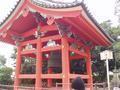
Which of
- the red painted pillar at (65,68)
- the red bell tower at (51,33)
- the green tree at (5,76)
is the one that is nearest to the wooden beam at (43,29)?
the red bell tower at (51,33)

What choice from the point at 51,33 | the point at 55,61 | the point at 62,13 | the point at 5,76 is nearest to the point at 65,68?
the point at 62,13

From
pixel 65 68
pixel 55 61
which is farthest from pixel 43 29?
pixel 65 68

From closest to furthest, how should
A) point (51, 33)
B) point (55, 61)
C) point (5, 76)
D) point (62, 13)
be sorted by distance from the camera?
point (62, 13) → point (51, 33) → point (55, 61) → point (5, 76)

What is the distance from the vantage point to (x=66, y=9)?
8.45m

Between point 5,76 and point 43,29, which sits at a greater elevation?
point 43,29

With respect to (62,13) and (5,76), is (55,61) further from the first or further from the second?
(5,76)

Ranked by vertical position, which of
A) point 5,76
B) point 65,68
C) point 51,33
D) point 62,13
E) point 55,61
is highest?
point 62,13

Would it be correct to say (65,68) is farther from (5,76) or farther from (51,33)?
(5,76)

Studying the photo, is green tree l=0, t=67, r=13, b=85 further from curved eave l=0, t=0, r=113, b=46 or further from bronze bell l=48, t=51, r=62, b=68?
curved eave l=0, t=0, r=113, b=46

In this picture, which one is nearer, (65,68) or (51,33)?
(65,68)

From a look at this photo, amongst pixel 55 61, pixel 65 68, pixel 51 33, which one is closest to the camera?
pixel 65 68

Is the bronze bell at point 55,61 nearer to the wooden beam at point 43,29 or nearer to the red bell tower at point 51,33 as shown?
the red bell tower at point 51,33

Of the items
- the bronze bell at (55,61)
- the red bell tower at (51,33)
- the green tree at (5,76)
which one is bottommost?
the green tree at (5,76)

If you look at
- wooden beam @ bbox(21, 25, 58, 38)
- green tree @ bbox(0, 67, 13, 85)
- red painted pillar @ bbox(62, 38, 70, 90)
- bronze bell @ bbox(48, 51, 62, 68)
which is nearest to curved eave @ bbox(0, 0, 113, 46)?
wooden beam @ bbox(21, 25, 58, 38)
